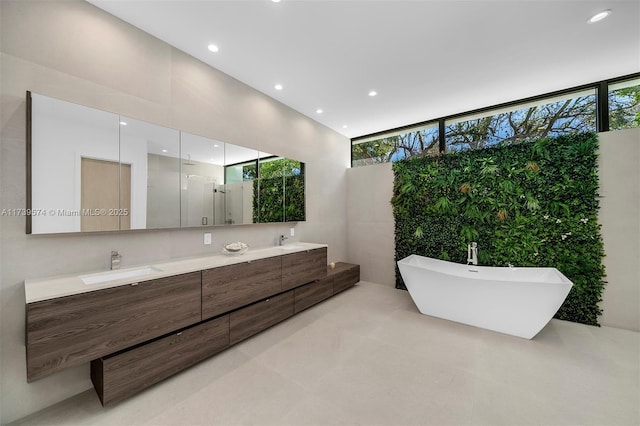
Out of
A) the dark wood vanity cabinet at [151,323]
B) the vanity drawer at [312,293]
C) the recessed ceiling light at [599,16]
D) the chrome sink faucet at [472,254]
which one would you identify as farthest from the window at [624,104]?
the dark wood vanity cabinet at [151,323]

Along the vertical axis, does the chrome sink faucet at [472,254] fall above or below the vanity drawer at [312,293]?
above

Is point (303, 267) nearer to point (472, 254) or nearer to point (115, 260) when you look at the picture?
point (115, 260)

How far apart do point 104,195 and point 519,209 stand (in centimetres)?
486

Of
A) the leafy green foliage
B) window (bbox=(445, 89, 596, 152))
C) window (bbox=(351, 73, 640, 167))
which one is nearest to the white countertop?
the leafy green foliage

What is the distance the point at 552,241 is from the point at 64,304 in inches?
198

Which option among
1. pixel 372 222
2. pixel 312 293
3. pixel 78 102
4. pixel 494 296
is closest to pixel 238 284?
pixel 312 293

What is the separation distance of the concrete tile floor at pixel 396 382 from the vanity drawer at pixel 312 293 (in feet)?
1.24

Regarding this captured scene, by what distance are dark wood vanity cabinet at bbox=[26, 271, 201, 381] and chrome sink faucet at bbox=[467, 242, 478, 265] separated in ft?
12.1

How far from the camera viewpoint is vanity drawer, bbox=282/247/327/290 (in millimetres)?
3109

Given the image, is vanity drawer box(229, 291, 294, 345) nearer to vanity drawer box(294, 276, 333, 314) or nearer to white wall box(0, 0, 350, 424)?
vanity drawer box(294, 276, 333, 314)

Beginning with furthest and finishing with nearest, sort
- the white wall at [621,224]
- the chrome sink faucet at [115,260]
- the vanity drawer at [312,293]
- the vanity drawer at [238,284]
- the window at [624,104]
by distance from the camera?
the vanity drawer at [312,293] < the window at [624,104] < the white wall at [621,224] < the vanity drawer at [238,284] < the chrome sink faucet at [115,260]

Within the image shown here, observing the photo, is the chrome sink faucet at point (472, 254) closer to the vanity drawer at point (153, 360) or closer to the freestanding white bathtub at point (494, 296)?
the freestanding white bathtub at point (494, 296)

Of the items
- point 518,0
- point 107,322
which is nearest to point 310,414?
point 107,322

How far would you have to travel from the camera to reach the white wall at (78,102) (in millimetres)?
1659
